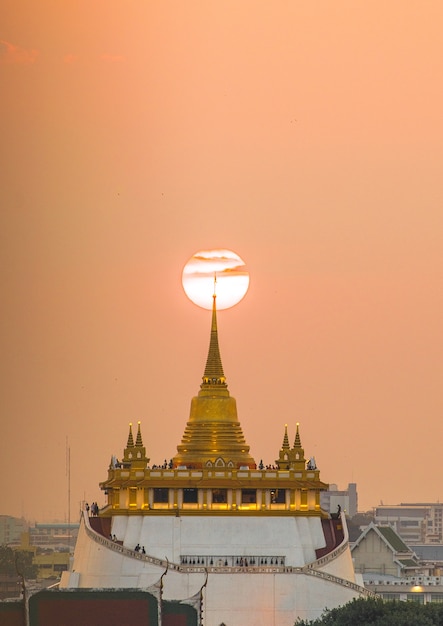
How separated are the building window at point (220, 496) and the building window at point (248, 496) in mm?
578

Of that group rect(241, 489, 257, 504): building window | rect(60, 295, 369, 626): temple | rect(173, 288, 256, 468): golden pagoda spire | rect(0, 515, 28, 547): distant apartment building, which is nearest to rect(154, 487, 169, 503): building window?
rect(60, 295, 369, 626): temple

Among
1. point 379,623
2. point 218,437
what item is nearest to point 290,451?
point 218,437

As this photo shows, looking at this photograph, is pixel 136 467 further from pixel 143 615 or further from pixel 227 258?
pixel 143 615

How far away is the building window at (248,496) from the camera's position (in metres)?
110

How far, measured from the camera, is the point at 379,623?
10000 centimetres

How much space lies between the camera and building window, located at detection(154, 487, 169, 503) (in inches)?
4350

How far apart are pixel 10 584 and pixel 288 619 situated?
2778 centimetres

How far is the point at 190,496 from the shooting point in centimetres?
11044

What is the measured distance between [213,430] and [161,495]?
362 centimetres

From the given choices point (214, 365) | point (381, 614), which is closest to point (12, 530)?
point (214, 365)

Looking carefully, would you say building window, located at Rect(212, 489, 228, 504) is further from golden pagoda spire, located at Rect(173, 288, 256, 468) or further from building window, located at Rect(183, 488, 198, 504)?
golden pagoda spire, located at Rect(173, 288, 256, 468)

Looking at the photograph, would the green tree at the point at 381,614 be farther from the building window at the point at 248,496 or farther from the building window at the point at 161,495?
the building window at the point at 161,495

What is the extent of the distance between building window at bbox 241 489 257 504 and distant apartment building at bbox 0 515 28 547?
45315mm

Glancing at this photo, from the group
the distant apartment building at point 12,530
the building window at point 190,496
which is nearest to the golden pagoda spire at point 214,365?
the building window at point 190,496
